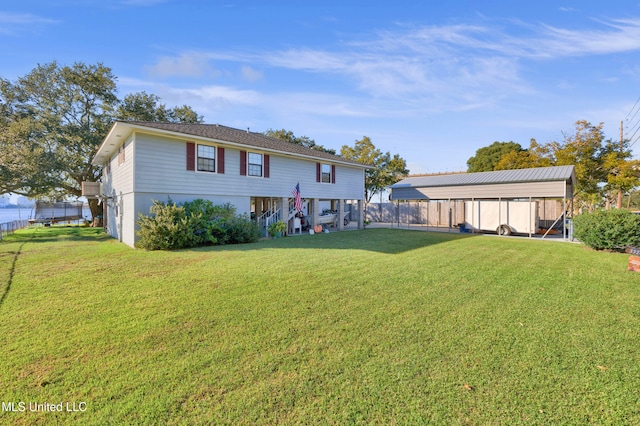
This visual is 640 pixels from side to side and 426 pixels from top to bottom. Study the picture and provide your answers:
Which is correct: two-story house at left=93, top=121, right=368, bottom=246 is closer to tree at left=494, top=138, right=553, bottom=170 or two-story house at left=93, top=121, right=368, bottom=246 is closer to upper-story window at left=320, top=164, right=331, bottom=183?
upper-story window at left=320, top=164, right=331, bottom=183

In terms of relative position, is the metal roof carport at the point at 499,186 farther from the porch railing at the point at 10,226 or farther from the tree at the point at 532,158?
the porch railing at the point at 10,226

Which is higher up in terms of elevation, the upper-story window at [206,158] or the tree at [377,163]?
the tree at [377,163]

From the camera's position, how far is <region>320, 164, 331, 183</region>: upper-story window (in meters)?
17.5

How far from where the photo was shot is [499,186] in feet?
55.3

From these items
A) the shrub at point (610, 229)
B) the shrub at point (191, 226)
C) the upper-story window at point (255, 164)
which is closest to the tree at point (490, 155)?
the shrub at point (610, 229)

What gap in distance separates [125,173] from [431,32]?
1342 cm

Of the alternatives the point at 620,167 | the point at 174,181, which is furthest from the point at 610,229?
the point at 174,181

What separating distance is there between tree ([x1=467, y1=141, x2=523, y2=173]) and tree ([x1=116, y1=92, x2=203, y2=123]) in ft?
105

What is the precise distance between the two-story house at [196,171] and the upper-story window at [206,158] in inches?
0.5

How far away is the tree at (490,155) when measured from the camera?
105ft

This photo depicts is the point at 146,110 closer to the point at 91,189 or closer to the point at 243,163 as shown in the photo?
the point at 91,189

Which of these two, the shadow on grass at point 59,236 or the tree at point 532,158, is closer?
the shadow on grass at point 59,236

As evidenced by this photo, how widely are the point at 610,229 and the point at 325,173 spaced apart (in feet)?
41.9

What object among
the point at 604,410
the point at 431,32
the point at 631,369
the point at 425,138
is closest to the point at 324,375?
the point at 604,410
